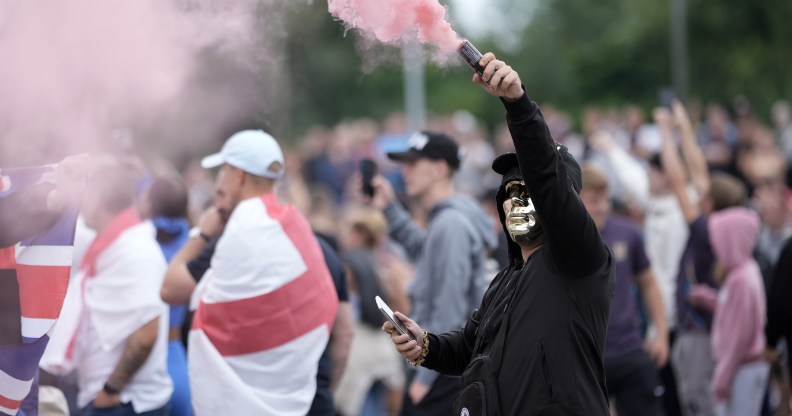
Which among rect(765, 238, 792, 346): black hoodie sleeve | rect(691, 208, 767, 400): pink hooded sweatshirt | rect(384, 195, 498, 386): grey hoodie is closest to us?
rect(384, 195, 498, 386): grey hoodie

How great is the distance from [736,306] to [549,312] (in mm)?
5042

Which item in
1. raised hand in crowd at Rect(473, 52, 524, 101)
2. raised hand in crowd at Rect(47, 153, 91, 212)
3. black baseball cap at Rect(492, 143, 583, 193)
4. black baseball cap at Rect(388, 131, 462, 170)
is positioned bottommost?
raised hand in crowd at Rect(47, 153, 91, 212)

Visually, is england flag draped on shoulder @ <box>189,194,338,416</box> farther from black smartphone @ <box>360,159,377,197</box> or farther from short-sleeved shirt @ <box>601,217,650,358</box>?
short-sleeved shirt @ <box>601,217,650,358</box>

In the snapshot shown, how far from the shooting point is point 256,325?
18.6 feet

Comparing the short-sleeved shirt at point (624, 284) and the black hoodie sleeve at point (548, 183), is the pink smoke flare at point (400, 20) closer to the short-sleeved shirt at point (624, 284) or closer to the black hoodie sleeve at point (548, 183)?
the black hoodie sleeve at point (548, 183)

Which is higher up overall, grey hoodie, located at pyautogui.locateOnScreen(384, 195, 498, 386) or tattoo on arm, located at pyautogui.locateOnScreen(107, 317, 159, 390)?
grey hoodie, located at pyautogui.locateOnScreen(384, 195, 498, 386)

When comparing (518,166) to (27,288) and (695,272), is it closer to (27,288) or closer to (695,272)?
(27,288)

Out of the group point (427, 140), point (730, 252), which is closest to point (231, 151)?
point (427, 140)

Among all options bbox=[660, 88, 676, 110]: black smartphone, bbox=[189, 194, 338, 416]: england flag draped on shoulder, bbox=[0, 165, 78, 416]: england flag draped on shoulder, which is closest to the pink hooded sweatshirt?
bbox=[660, 88, 676, 110]: black smartphone

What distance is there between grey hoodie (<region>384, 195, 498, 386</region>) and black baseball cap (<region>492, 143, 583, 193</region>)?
235 centimetres

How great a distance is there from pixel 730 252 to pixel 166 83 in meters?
4.70

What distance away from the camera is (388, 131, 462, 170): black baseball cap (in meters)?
7.23

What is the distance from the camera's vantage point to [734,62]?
2912 centimetres

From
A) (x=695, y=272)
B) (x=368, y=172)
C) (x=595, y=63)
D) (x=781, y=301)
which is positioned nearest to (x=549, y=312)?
(x=368, y=172)
